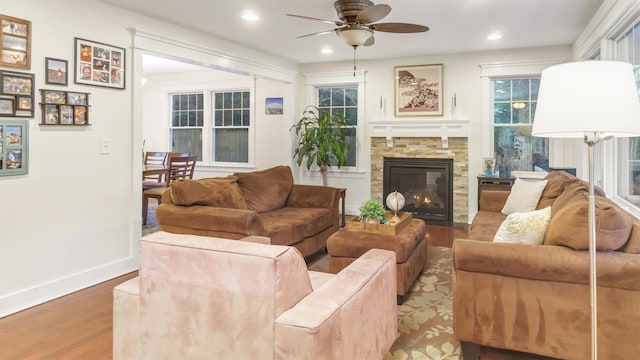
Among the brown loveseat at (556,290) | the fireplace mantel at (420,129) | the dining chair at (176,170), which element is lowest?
the brown loveseat at (556,290)

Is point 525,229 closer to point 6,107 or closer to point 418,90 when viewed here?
point 6,107

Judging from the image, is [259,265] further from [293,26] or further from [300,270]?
[293,26]

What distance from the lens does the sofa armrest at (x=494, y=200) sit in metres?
4.48

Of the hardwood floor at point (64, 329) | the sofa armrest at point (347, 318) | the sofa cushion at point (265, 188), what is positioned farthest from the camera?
the sofa cushion at point (265, 188)

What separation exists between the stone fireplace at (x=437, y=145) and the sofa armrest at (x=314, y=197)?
1898 millimetres

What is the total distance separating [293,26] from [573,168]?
Result: 388 cm

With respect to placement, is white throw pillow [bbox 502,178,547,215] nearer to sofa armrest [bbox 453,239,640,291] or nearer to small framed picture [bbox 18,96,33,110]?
sofa armrest [bbox 453,239,640,291]

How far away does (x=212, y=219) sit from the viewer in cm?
349

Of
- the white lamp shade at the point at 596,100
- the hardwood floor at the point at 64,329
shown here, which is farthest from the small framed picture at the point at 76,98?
the white lamp shade at the point at 596,100

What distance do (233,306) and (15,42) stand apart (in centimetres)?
276

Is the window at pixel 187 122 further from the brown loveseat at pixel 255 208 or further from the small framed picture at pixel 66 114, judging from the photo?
the small framed picture at pixel 66 114

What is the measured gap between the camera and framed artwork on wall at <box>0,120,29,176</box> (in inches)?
115

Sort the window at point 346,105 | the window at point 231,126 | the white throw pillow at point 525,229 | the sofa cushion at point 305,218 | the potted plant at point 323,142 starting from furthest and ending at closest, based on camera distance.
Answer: the window at point 231,126, the window at point 346,105, the potted plant at point 323,142, the sofa cushion at point 305,218, the white throw pillow at point 525,229

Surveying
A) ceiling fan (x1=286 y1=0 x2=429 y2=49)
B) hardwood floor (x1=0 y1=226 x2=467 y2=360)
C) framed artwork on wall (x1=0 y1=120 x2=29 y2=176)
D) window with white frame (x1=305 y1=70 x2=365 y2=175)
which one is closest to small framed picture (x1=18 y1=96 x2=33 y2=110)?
framed artwork on wall (x1=0 y1=120 x2=29 y2=176)
